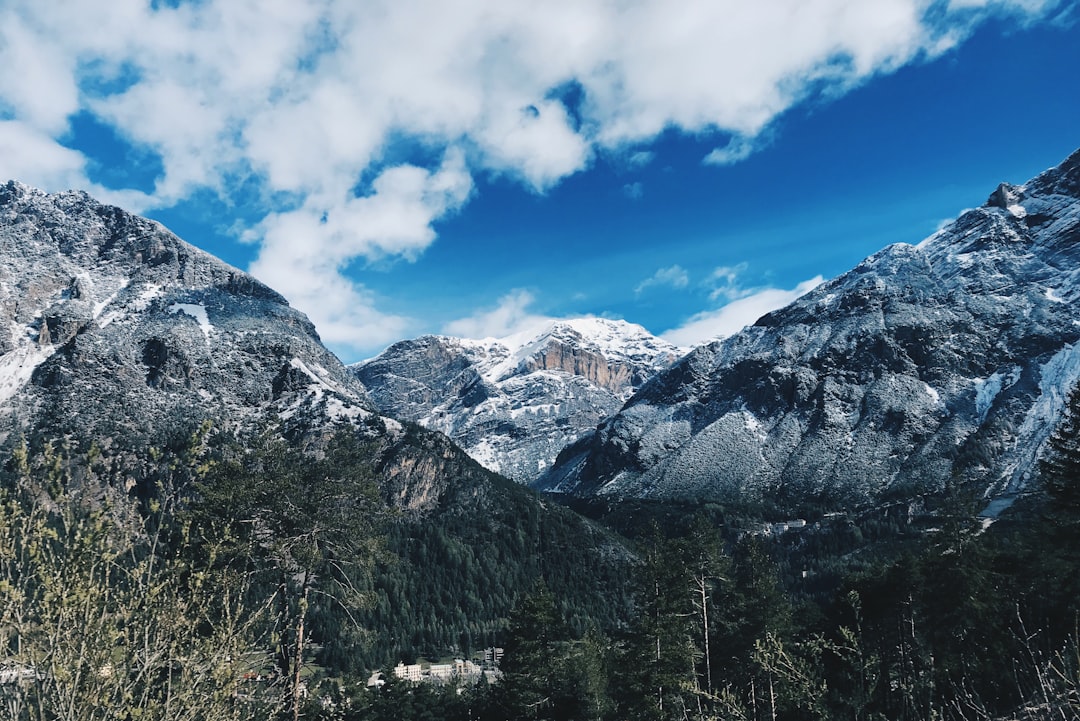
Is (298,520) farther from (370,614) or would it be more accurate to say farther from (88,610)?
(370,614)

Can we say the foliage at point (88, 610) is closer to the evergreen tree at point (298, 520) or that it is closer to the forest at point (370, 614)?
the forest at point (370, 614)

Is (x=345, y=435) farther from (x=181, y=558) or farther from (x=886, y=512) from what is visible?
(x=886, y=512)

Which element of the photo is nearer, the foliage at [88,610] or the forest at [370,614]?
the foliage at [88,610]

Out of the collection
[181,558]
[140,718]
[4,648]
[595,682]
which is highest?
[181,558]

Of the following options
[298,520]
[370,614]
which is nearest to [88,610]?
[298,520]

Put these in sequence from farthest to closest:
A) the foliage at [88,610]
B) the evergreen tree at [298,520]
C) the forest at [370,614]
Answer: the evergreen tree at [298,520] → the forest at [370,614] → the foliage at [88,610]

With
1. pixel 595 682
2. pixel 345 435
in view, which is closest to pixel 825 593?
pixel 595 682

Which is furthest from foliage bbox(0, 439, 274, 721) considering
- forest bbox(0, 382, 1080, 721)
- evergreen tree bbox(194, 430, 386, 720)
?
evergreen tree bbox(194, 430, 386, 720)

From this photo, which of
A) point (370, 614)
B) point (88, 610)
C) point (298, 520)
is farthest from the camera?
point (370, 614)

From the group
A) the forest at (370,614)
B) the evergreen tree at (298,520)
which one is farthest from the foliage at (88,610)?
the evergreen tree at (298,520)
